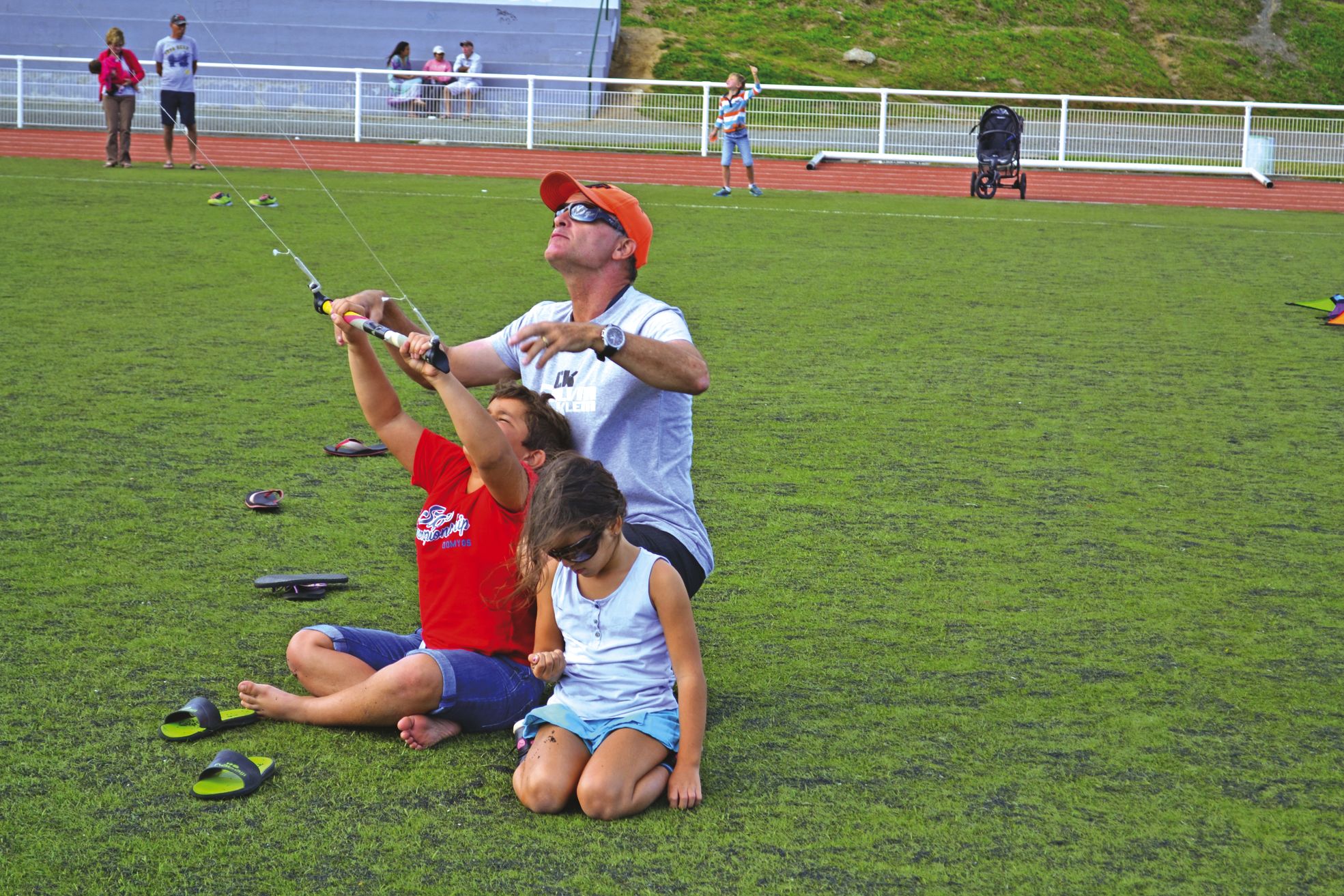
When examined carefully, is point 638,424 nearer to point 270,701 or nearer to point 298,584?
point 270,701

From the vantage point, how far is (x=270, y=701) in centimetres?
342

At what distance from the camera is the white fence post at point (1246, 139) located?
21.6 m

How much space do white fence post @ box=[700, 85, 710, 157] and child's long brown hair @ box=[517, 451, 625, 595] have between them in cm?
1970

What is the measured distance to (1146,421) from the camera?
6.73 metres

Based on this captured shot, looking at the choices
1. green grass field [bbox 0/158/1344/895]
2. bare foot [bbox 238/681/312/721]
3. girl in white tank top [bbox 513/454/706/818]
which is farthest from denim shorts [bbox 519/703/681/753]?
bare foot [bbox 238/681/312/721]

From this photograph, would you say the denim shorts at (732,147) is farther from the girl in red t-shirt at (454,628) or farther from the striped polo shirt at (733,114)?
the girl in red t-shirt at (454,628)

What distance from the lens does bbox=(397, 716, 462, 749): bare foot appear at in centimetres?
332

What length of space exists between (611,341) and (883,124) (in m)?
19.8

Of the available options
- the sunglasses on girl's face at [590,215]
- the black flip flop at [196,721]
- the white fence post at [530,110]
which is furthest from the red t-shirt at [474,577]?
the white fence post at [530,110]

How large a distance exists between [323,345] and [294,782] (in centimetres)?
518

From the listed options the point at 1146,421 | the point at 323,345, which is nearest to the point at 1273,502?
the point at 1146,421

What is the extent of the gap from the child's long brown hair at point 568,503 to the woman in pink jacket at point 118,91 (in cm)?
1596

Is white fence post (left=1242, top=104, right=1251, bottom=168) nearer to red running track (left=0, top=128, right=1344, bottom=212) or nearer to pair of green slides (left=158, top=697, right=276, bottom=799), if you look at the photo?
red running track (left=0, top=128, right=1344, bottom=212)

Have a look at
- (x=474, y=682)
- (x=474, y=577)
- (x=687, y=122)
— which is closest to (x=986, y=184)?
(x=687, y=122)
